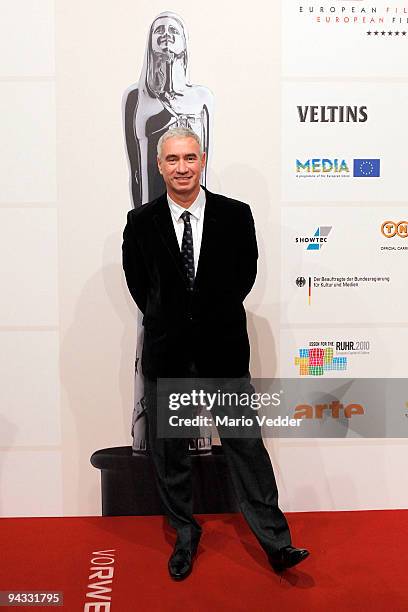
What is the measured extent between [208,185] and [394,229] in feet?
2.71

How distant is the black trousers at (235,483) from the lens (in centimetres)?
258

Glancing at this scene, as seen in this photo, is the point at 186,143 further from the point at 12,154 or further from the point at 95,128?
the point at 12,154

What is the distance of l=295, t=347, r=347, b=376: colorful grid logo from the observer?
3.08 meters

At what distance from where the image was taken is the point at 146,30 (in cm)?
287

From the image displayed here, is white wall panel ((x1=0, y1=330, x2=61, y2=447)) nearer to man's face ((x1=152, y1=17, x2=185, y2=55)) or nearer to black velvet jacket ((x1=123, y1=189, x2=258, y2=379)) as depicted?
black velvet jacket ((x1=123, y1=189, x2=258, y2=379))

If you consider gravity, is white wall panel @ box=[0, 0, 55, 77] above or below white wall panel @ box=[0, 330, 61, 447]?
above

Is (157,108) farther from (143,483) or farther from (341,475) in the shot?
(341,475)

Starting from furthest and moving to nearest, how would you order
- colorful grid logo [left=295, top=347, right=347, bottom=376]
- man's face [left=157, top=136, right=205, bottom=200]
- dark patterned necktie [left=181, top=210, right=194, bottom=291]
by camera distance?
colorful grid logo [left=295, top=347, right=347, bottom=376]
dark patterned necktie [left=181, top=210, right=194, bottom=291]
man's face [left=157, top=136, right=205, bottom=200]

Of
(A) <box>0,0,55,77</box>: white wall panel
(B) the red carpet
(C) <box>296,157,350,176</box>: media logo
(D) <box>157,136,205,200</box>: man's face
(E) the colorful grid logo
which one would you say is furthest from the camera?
(E) the colorful grid logo

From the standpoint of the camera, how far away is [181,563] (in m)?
2.62

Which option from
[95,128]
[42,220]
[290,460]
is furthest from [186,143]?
[290,460]

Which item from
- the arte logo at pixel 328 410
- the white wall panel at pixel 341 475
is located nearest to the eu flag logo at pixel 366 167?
the arte logo at pixel 328 410

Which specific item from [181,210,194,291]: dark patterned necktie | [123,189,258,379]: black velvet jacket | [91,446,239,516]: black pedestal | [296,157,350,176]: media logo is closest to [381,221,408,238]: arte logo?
[296,157,350,176]: media logo

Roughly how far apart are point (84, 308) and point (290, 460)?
115cm
